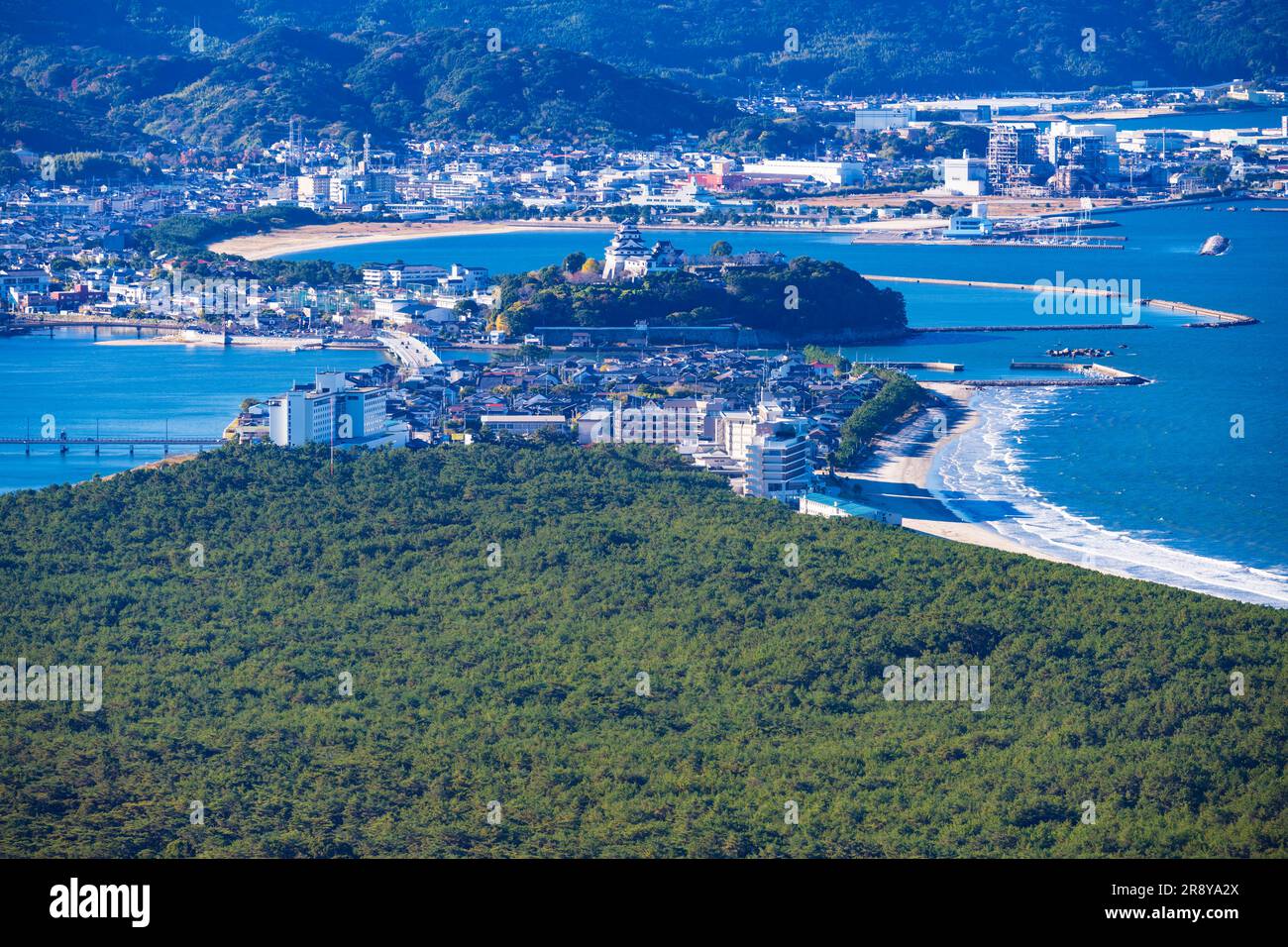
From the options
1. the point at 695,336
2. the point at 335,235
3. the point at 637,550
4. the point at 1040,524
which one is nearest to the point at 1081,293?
the point at 695,336

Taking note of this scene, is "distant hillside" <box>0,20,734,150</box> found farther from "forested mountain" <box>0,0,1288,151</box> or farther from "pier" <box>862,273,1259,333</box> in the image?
"pier" <box>862,273,1259,333</box>

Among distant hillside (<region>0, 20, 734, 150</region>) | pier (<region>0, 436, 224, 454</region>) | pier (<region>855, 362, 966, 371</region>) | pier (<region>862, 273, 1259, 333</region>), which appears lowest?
pier (<region>0, 436, 224, 454</region>)

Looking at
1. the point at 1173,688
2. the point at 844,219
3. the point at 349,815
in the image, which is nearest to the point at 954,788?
the point at 1173,688

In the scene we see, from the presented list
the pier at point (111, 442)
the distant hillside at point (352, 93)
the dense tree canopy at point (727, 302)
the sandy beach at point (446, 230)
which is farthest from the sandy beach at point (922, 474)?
the distant hillside at point (352, 93)

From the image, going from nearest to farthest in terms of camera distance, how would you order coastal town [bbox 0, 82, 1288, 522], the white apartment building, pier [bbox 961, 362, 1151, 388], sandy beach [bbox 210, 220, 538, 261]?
the white apartment building, coastal town [bbox 0, 82, 1288, 522], pier [bbox 961, 362, 1151, 388], sandy beach [bbox 210, 220, 538, 261]

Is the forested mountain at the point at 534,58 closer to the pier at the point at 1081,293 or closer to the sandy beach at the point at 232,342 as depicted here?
the pier at the point at 1081,293

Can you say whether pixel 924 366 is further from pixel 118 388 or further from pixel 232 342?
pixel 118 388

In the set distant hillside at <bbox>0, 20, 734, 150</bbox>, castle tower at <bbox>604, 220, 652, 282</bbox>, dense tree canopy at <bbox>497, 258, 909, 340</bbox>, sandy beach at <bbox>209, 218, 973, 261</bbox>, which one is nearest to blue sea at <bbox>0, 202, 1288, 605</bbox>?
dense tree canopy at <bbox>497, 258, 909, 340</bbox>
